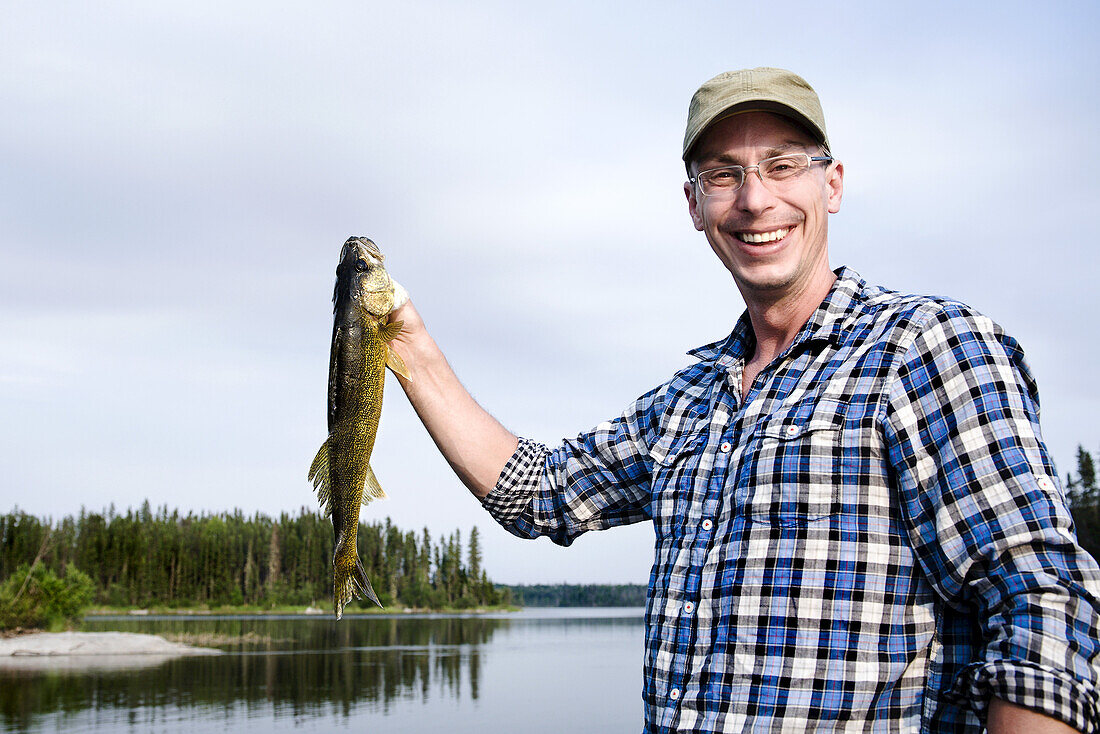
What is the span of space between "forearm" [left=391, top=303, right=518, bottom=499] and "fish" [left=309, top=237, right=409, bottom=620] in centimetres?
5

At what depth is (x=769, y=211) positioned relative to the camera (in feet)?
9.12

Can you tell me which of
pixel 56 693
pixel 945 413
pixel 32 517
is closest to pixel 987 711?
pixel 945 413

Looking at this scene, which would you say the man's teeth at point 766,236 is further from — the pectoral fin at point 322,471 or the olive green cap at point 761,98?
the pectoral fin at point 322,471

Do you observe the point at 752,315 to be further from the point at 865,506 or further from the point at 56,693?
the point at 56,693

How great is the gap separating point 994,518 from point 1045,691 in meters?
0.36

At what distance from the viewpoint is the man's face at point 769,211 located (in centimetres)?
279

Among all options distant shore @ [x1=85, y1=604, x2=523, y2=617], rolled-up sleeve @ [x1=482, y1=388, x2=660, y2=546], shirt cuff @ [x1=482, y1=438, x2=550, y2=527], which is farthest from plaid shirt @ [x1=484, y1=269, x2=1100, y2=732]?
distant shore @ [x1=85, y1=604, x2=523, y2=617]

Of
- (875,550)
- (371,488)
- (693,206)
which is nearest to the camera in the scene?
(875,550)

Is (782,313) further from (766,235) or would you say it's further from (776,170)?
(776,170)

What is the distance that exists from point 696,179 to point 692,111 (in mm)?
216

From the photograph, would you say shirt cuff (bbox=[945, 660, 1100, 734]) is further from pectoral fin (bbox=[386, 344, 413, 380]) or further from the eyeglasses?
pectoral fin (bbox=[386, 344, 413, 380])

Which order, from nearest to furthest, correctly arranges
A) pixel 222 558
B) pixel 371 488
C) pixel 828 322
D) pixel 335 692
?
pixel 828 322, pixel 371 488, pixel 335 692, pixel 222 558

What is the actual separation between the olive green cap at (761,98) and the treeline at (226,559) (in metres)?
98.8

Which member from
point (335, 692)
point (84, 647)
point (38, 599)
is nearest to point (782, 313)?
point (335, 692)
